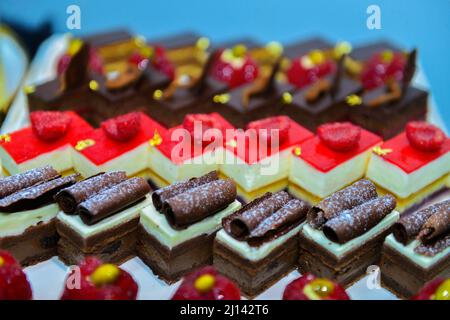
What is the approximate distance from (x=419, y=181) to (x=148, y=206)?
1783 mm

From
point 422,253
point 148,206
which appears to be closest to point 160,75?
point 148,206

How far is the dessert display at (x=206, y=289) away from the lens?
3.20 metres

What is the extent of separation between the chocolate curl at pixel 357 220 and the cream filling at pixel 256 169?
2.48ft

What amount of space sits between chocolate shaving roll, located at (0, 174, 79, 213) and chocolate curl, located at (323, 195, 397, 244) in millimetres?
1487

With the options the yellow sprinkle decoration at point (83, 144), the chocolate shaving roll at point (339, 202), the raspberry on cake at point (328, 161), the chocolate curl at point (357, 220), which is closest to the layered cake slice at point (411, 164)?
the raspberry on cake at point (328, 161)

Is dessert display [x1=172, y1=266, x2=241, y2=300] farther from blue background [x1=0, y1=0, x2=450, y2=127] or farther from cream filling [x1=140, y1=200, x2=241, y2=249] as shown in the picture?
blue background [x1=0, y1=0, x2=450, y2=127]

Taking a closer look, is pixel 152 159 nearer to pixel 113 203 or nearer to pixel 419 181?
pixel 113 203

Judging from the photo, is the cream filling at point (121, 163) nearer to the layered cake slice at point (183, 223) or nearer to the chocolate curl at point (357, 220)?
the layered cake slice at point (183, 223)

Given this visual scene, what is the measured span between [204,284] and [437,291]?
109 cm

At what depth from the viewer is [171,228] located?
12.1ft

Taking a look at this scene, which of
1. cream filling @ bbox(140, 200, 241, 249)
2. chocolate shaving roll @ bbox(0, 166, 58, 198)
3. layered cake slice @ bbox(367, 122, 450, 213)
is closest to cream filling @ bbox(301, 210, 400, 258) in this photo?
cream filling @ bbox(140, 200, 241, 249)

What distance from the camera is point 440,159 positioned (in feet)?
14.5

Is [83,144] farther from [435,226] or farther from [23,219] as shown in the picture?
[435,226]
